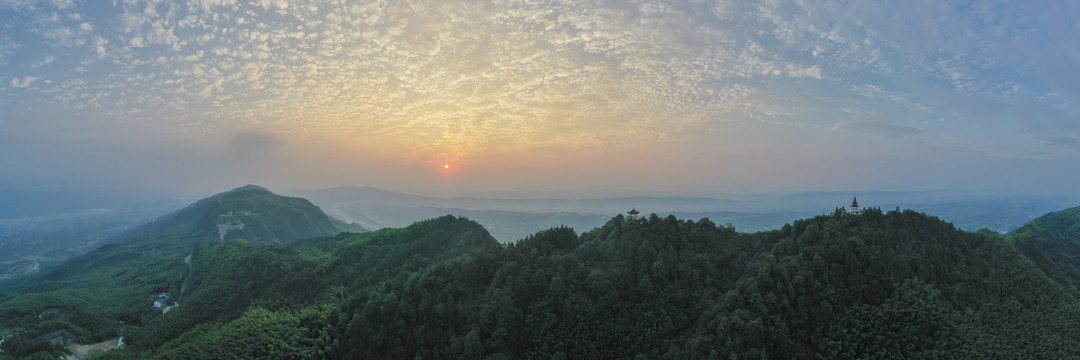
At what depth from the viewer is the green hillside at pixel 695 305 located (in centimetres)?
5200

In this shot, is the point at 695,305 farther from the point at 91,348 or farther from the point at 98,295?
the point at 98,295

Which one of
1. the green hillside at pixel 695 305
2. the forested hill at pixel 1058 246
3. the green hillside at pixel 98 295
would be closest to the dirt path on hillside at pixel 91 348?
the green hillside at pixel 98 295

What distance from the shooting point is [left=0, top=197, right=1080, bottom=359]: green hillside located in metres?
52.0

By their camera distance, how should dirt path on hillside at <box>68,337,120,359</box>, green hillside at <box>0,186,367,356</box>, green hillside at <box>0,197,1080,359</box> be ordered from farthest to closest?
green hillside at <box>0,186,367,356</box>, dirt path on hillside at <box>68,337,120,359</box>, green hillside at <box>0,197,1080,359</box>

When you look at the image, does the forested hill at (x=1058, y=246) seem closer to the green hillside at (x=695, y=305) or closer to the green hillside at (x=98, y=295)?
the green hillside at (x=695, y=305)

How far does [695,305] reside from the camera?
54.8 m

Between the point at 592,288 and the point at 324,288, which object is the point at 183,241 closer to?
the point at 324,288

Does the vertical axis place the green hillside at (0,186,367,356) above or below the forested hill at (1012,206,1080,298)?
below

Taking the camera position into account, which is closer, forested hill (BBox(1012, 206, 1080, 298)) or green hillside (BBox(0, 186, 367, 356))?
green hillside (BBox(0, 186, 367, 356))

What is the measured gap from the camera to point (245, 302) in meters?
85.3

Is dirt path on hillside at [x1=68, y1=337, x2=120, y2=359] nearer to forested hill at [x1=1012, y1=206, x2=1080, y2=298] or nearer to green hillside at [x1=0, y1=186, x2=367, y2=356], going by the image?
green hillside at [x1=0, y1=186, x2=367, y2=356]

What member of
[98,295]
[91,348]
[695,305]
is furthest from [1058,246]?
[98,295]

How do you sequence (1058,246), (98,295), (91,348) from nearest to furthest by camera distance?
(91,348), (98,295), (1058,246)

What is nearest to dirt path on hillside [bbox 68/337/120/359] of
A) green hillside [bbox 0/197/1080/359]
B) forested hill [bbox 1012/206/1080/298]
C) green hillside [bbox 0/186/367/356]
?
green hillside [bbox 0/186/367/356]
